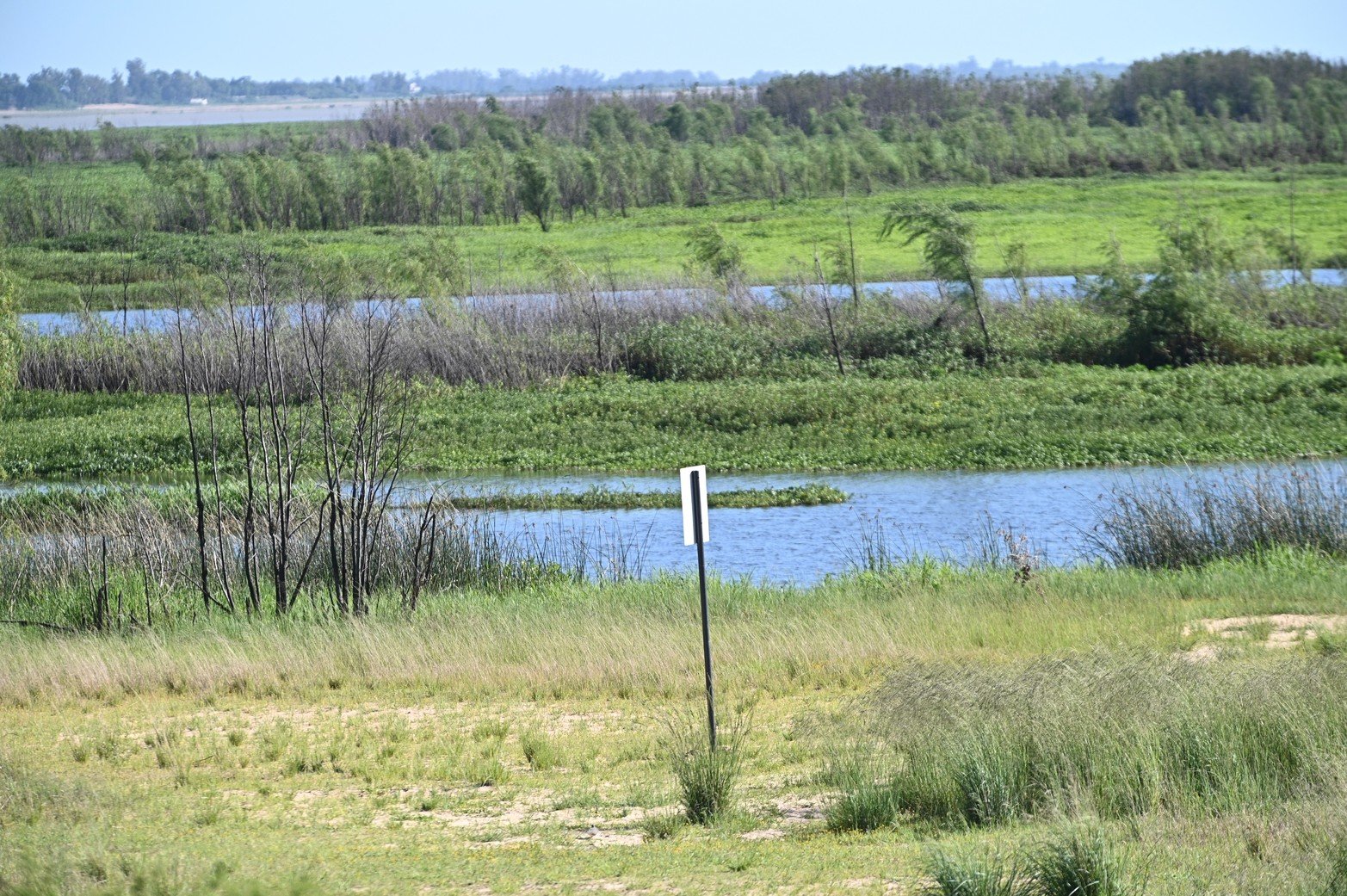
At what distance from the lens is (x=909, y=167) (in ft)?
302

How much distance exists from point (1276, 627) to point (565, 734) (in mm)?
7815

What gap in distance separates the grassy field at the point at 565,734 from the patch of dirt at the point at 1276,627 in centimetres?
8

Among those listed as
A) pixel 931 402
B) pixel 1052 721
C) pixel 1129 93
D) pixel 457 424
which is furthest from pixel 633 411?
pixel 1129 93

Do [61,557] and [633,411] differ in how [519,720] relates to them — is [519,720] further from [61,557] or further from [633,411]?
[633,411]

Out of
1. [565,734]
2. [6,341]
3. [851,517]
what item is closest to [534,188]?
[851,517]

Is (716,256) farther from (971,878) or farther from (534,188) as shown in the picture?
(971,878)

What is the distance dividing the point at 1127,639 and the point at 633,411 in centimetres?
2136

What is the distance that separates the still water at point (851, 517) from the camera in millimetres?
22891

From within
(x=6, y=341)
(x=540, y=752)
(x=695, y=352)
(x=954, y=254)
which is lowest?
(x=540, y=752)

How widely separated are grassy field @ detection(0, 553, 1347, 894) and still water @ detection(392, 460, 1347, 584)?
13.2ft

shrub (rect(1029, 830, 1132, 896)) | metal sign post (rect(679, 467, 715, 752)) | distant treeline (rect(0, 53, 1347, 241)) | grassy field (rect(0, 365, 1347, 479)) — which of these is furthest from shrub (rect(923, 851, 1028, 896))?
distant treeline (rect(0, 53, 1347, 241))

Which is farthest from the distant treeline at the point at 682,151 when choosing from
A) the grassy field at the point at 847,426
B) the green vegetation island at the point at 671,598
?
the grassy field at the point at 847,426

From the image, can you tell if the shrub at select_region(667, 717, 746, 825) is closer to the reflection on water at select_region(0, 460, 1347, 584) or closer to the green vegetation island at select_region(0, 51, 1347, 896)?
the green vegetation island at select_region(0, 51, 1347, 896)

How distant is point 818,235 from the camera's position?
70.6m
